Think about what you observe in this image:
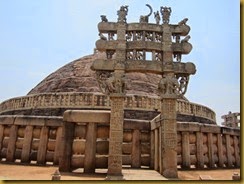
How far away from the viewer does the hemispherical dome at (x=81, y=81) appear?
65.6ft

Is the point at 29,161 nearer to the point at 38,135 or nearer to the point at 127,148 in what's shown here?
the point at 38,135

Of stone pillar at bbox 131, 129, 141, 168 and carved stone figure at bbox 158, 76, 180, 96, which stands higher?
carved stone figure at bbox 158, 76, 180, 96

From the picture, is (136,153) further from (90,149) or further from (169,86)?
(169,86)

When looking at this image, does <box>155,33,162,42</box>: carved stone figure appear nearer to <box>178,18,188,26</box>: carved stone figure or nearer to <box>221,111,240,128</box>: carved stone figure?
<box>178,18,188,26</box>: carved stone figure

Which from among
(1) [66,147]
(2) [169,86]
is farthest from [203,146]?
(1) [66,147]

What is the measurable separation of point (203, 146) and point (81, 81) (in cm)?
1290

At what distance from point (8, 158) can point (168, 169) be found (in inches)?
222

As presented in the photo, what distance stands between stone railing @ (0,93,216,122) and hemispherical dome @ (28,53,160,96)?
3023mm

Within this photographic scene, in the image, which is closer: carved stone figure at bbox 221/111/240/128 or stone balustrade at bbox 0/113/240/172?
stone balustrade at bbox 0/113/240/172

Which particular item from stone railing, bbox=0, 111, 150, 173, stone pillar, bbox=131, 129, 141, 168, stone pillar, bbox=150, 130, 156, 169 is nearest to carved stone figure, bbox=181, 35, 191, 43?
stone railing, bbox=0, 111, 150, 173

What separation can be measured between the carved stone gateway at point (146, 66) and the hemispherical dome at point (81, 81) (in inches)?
419

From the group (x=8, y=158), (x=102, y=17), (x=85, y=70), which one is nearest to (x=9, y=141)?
(x=8, y=158)

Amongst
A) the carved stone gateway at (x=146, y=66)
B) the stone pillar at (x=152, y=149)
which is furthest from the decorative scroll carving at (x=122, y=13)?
the stone pillar at (x=152, y=149)

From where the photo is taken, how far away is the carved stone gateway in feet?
24.1
